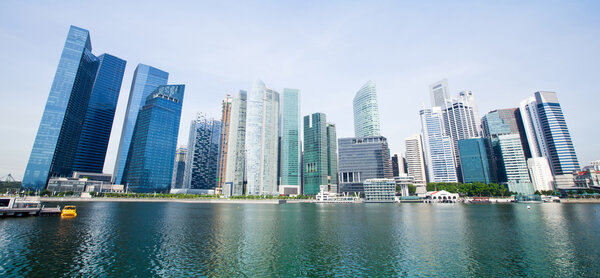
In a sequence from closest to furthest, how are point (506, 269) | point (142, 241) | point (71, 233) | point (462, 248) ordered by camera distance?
point (506, 269), point (462, 248), point (142, 241), point (71, 233)

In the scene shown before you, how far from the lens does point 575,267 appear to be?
3275 cm

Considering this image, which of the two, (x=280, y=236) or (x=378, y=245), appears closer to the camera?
(x=378, y=245)

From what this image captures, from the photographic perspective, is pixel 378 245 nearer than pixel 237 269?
No

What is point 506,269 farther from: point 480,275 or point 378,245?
point 378,245

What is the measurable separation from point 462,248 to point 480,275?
14.8 m

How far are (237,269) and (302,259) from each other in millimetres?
9727

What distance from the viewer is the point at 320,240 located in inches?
1999

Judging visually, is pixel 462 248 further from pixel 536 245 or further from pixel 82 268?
pixel 82 268

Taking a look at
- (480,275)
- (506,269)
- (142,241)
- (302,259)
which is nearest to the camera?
(480,275)

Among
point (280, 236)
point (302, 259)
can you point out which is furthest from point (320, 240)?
point (302, 259)

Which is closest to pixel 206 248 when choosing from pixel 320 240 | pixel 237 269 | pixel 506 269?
pixel 237 269

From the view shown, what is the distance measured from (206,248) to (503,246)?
5154 centimetres

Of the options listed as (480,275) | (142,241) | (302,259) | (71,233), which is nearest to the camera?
(480,275)

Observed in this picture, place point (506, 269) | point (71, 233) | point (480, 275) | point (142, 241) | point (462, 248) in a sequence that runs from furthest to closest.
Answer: point (71, 233)
point (142, 241)
point (462, 248)
point (506, 269)
point (480, 275)
